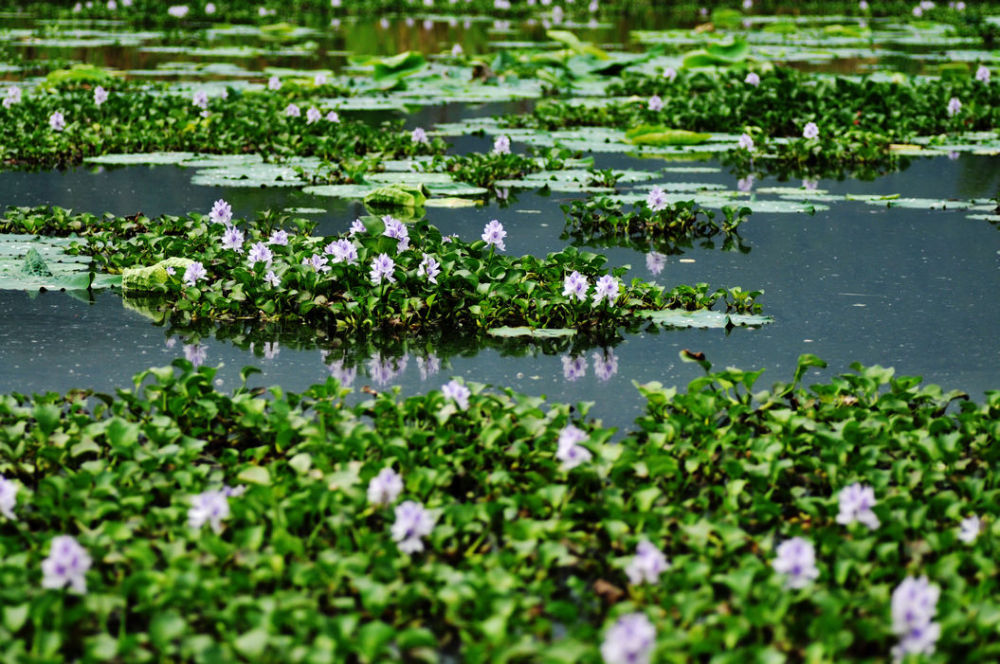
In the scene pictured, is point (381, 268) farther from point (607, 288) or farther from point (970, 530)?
point (970, 530)

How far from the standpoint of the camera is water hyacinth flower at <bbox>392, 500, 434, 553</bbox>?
288cm

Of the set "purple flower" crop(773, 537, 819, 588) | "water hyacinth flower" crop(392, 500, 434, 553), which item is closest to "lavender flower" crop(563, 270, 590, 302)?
"water hyacinth flower" crop(392, 500, 434, 553)

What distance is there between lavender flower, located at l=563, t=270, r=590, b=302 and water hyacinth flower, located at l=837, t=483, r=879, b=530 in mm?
1817

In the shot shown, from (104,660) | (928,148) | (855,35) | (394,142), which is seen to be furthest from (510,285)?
(855,35)

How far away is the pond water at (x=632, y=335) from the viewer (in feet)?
14.0

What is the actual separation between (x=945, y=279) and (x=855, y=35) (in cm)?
1461

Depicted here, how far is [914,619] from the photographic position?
2520 mm

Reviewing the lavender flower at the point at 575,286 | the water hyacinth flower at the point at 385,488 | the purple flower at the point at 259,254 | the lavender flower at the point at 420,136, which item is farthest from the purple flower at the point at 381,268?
the lavender flower at the point at 420,136

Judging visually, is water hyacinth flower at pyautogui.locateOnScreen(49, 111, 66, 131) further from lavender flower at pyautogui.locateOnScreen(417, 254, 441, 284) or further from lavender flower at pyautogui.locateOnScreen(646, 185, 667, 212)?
lavender flower at pyautogui.locateOnScreen(417, 254, 441, 284)

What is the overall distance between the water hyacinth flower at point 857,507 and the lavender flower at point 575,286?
5.96 ft

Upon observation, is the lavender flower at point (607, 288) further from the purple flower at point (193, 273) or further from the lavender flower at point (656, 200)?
the lavender flower at point (656, 200)

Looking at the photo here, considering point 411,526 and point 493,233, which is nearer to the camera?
point 411,526

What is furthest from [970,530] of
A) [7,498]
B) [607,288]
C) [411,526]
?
[7,498]

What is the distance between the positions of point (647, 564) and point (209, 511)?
0.96 metres
